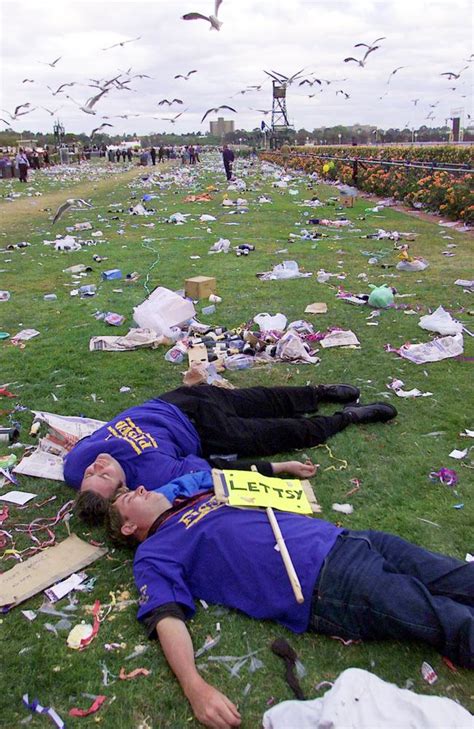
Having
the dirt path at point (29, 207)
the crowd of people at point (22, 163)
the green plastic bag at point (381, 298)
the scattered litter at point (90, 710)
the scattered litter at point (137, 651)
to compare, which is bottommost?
the scattered litter at point (90, 710)

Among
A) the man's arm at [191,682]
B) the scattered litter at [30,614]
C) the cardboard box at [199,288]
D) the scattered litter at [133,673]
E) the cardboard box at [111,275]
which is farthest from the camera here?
the cardboard box at [111,275]

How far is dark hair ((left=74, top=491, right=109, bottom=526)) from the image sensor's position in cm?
285

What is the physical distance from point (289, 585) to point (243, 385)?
2443mm

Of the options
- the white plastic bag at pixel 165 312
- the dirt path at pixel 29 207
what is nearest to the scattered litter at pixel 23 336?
the white plastic bag at pixel 165 312

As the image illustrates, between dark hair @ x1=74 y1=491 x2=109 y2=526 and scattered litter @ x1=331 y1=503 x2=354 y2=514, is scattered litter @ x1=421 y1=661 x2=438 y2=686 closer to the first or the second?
scattered litter @ x1=331 y1=503 x2=354 y2=514

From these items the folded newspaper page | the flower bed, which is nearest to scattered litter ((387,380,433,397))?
the folded newspaper page

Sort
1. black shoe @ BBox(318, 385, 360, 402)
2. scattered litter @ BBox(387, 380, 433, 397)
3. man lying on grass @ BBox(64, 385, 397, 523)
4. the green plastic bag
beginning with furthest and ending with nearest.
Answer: the green plastic bag
scattered litter @ BBox(387, 380, 433, 397)
black shoe @ BBox(318, 385, 360, 402)
man lying on grass @ BBox(64, 385, 397, 523)

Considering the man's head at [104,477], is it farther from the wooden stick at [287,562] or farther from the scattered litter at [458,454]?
the scattered litter at [458,454]

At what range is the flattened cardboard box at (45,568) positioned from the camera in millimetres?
2635

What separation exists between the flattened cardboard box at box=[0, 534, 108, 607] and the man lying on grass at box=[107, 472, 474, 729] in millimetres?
470

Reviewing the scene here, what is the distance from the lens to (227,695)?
2119 millimetres

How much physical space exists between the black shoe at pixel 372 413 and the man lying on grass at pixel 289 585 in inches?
55.2

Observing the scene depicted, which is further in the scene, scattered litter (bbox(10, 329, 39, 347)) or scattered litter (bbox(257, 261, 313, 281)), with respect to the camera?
scattered litter (bbox(257, 261, 313, 281))

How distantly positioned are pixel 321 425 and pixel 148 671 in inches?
73.8
